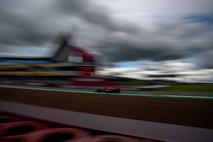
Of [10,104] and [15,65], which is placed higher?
[15,65]

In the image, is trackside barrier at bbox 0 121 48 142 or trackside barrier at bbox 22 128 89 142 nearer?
trackside barrier at bbox 22 128 89 142

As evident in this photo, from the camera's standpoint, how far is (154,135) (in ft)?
14.1

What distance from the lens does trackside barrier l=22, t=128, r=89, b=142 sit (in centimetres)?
434

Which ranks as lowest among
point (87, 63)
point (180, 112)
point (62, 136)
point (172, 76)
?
point (62, 136)

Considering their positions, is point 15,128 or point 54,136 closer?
point 54,136

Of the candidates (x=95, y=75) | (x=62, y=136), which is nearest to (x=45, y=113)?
(x=62, y=136)

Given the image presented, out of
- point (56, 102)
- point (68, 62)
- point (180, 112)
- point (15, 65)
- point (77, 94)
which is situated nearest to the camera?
point (180, 112)

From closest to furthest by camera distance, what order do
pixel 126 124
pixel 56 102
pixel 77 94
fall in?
1. pixel 126 124
2. pixel 77 94
3. pixel 56 102

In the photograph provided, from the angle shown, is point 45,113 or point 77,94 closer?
point 77,94

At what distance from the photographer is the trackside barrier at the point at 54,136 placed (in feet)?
14.2

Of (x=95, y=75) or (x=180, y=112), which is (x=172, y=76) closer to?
(x=180, y=112)

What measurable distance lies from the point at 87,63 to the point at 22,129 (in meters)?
9.60

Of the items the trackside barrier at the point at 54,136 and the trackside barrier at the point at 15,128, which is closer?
the trackside barrier at the point at 54,136

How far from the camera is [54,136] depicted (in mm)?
4875
